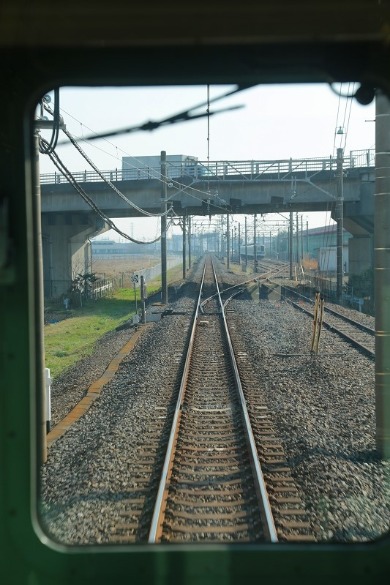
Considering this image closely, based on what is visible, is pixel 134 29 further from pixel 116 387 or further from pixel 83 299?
pixel 83 299

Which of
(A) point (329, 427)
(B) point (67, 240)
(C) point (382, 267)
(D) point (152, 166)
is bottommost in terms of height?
(A) point (329, 427)

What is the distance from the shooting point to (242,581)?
1.98 m

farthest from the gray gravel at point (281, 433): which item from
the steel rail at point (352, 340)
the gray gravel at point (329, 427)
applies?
the steel rail at point (352, 340)

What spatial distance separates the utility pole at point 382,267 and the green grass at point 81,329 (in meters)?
5.94

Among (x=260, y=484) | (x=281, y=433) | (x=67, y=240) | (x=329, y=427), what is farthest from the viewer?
(x=67, y=240)

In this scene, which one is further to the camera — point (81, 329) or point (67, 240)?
point (81, 329)

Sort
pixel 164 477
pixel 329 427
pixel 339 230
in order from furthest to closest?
pixel 339 230
pixel 329 427
pixel 164 477

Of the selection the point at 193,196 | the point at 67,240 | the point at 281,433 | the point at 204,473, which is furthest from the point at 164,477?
the point at 193,196

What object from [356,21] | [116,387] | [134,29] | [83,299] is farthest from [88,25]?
[83,299]

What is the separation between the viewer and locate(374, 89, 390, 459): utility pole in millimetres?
4176

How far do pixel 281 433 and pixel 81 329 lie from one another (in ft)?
31.9

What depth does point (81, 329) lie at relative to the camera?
1460cm

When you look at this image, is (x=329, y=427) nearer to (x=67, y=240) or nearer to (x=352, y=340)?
(x=352, y=340)

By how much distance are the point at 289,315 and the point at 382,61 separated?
13.6m
